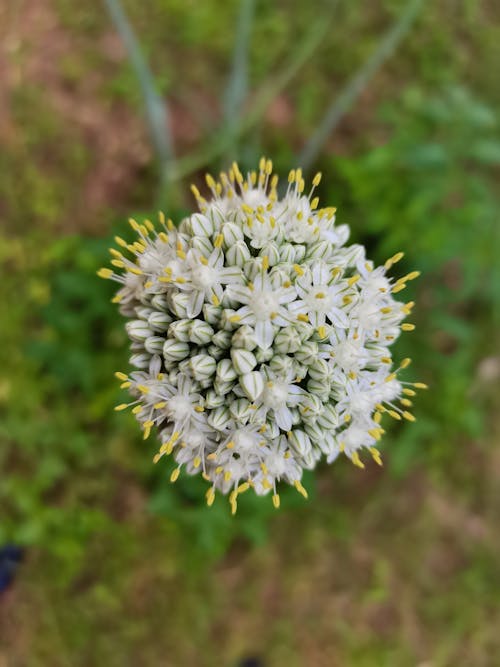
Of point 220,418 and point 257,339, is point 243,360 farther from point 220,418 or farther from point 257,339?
point 220,418

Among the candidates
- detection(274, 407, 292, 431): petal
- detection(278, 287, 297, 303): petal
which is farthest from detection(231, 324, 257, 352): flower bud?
detection(274, 407, 292, 431): petal

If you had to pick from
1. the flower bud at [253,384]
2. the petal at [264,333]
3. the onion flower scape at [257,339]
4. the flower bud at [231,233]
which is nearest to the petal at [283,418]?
the onion flower scape at [257,339]

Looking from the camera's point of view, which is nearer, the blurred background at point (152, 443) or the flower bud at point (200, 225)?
the flower bud at point (200, 225)

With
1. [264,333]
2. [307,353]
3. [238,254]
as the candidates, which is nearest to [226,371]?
[264,333]

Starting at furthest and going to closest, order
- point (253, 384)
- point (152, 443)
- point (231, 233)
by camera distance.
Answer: point (152, 443) < point (231, 233) < point (253, 384)

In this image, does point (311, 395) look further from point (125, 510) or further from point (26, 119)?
point (26, 119)

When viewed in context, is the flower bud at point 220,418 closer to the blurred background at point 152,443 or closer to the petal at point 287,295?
the petal at point 287,295

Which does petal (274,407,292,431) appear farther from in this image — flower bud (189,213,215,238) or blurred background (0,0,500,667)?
blurred background (0,0,500,667)
